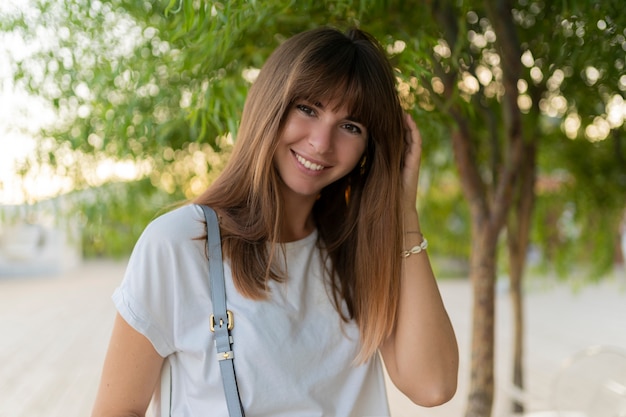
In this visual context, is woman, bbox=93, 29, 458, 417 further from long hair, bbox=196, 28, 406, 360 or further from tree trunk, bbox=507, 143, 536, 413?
tree trunk, bbox=507, 143, 536, 413

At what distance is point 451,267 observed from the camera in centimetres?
1385

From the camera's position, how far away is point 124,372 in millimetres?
1214

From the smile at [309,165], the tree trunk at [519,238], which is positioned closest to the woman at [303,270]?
the smile at [309,165]

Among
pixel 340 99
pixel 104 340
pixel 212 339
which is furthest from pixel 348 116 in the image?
pixel 104 340

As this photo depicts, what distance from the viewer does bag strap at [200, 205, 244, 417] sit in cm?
123

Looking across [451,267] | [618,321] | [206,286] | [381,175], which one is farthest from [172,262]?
[451,267]

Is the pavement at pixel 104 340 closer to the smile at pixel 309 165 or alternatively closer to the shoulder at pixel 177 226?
the smile at pixel 309 165

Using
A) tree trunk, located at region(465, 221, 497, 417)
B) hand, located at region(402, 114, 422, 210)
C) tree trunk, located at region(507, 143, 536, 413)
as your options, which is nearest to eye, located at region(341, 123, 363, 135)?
hand, located at region(402, 114, 422, 210)

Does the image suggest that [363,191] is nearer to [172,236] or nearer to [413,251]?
[413,251]

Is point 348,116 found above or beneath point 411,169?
above

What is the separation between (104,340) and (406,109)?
587 cm

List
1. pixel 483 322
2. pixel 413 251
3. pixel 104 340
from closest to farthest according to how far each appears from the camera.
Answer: pixel 413 251 < pixel 483 322 < pixel 104 340

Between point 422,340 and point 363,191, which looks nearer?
point 422,340

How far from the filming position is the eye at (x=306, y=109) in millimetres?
1346
